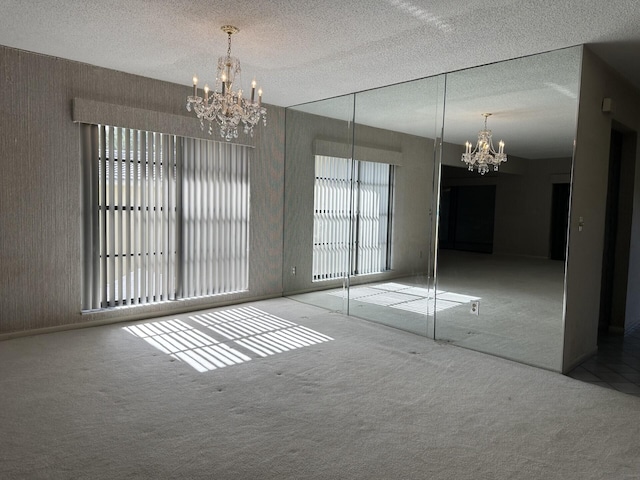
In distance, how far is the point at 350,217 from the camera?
5.57 metres

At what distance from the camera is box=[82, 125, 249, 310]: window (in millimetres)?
4773

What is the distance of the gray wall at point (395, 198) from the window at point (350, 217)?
12 centimetres

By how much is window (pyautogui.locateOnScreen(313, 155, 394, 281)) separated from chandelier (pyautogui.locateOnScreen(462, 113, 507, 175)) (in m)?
1.01

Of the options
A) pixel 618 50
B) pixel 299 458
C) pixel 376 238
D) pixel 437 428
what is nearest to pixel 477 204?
pixel 376 238

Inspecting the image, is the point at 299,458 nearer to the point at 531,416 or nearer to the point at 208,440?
the point at 208,440

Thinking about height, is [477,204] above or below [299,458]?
above

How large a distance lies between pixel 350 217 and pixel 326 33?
2.43 m

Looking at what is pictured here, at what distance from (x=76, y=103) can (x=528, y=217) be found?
15.2 feet

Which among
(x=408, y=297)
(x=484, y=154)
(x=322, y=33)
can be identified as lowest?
(x=408, y=297)

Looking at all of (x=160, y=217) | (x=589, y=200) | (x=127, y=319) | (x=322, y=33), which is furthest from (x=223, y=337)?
(x=589, y=200)

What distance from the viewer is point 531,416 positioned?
3021 mm

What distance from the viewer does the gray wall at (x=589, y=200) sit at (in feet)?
A: 12.5

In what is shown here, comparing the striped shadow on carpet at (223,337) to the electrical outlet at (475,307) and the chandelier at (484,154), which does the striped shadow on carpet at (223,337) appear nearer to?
the electrical outlet at (475,307)

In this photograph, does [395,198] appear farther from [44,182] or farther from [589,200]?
[44,182]
